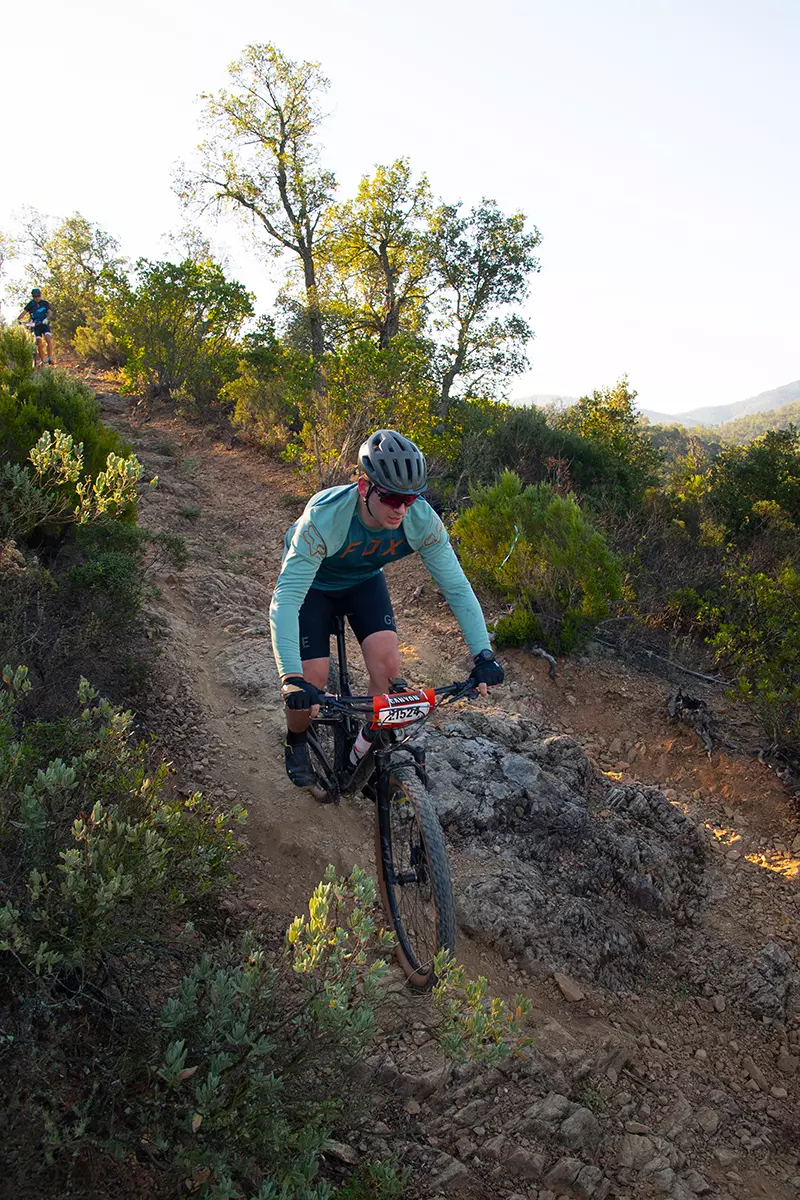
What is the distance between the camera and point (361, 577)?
13.2 feet

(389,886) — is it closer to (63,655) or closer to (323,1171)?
(323,1171)

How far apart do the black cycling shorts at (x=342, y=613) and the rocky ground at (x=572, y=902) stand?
1.27 meters

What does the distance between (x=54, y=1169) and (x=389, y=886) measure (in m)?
1.86

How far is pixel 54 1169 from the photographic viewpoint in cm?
202

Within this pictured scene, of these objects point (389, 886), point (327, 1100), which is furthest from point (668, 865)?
point (327, 1100)

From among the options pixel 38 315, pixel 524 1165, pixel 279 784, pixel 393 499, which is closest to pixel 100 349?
pixel 38 315

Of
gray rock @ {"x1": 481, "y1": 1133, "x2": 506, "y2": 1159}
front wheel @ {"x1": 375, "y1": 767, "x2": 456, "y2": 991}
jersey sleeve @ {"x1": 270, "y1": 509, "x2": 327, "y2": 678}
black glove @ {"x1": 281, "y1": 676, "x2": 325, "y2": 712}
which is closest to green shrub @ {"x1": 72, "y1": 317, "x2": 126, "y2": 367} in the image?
jersey sleeve @ {"x1": 270, "y1": 509, "x2": 327, "y2": 678}

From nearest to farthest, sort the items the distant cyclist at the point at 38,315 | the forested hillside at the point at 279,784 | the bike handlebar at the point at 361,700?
1. the forested hillside at the point at 279,784
2. the bike handlebar at the point at 361,700
3. the distant cyclist at the point at 38,315

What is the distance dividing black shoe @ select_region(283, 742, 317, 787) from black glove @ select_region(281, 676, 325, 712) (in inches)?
38.5

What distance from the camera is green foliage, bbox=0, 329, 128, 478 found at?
573cm

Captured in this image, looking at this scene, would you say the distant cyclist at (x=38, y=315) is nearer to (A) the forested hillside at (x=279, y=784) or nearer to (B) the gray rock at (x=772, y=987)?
(A) the forested hillside at (x=279, y=784)

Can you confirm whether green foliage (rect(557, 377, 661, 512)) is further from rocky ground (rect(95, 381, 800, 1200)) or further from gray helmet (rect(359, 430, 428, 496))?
gray helmet (rect(359, 430, 428, 496))

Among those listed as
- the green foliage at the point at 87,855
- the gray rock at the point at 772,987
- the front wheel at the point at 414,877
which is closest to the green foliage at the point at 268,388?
the front wheel at the point at 414,877

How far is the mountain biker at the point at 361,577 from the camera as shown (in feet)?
11.2
